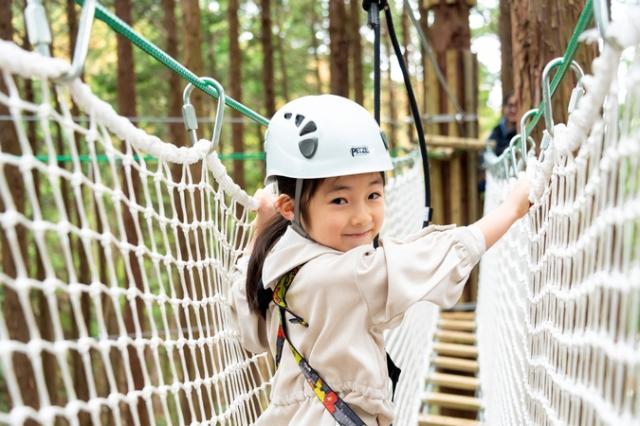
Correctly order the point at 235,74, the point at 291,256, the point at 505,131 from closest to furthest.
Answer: the point at 291,256 → the point at 505,131 → the point at 235,74

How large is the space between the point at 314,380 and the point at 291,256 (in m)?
0.21

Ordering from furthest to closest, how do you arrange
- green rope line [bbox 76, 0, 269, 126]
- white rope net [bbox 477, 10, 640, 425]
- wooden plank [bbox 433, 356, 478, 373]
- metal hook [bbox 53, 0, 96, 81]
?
wooden plank [bbox 433, 356, 478, 373]
green rope line [bbox 76, 0, 269, 126]
metal hook [bbox 53, 0, 96, 81]
white rope net [bbox 477, 10, 640, 425]

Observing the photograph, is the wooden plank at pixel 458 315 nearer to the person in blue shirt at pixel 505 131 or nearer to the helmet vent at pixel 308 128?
the person in blue shirt at pixel 505 131

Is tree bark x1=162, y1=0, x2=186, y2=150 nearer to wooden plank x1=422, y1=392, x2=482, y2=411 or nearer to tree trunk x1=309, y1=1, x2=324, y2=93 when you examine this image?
wooden plank x1=422, y1=392, x2=482, y2=411

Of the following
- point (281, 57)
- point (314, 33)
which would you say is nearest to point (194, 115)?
point (281, 57)

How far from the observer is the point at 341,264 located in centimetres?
102

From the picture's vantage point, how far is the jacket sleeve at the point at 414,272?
38.7 inches

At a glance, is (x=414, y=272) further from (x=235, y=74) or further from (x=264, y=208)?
(x=235, y=74)

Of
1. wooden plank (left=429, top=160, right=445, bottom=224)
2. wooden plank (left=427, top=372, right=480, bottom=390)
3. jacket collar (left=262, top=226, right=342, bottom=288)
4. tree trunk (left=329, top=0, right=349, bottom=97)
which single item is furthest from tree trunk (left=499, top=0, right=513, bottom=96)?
jacket collar (left=262, top=226, right=342, bottom=288)

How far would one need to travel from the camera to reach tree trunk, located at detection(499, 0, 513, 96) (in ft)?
16.9

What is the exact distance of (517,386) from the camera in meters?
1.43

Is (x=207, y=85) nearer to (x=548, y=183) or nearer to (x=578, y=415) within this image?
(x=548, y=183)

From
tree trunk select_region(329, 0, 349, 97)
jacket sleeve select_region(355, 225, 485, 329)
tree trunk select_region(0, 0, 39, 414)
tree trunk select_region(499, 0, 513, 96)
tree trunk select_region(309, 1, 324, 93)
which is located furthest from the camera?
tree trunk select_region(309, 1, 324, 93)

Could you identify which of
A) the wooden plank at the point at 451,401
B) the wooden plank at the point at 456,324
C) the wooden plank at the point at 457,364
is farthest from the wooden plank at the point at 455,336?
the wooden plank at the point at 451,401
